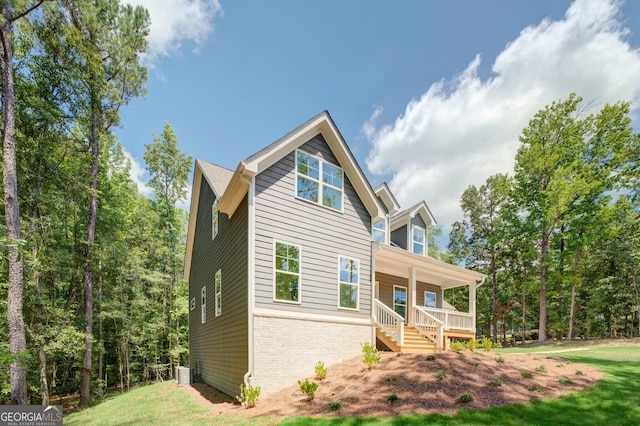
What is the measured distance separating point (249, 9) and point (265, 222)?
824cm

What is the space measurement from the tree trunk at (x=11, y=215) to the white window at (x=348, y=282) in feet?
29.7

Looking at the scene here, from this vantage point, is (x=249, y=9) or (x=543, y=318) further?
(x=543, y=318)

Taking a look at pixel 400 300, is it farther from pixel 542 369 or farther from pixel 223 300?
pixel 223 300

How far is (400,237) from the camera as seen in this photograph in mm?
16703

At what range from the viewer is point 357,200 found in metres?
11.3

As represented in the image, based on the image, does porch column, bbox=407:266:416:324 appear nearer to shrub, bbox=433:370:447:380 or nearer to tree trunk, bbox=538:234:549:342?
shrub, bbox=433:370:447:380

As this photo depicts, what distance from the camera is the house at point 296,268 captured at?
8406 mm

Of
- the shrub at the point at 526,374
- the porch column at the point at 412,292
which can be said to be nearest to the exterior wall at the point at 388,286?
the porch column at the point at 412,292

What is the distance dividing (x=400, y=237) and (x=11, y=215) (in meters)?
15.4

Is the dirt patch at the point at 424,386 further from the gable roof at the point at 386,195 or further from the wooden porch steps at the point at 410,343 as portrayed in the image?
the gable roof at the point at 386,195

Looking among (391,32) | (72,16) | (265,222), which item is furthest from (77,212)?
(391,32)

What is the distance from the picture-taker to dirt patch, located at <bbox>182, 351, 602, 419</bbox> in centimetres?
608

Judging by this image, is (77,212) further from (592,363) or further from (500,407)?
(592,363)

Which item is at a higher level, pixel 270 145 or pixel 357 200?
pixel 270 145
